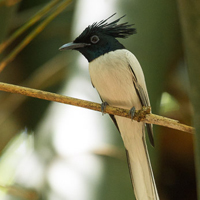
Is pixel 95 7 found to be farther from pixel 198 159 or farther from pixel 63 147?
pixel 198 159

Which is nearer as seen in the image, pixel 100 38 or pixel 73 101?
pixel 73 101

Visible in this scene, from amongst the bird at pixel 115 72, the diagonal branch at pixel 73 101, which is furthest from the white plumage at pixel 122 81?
the diagonal branch at pixel 73 101

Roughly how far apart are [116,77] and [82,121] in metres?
0.20

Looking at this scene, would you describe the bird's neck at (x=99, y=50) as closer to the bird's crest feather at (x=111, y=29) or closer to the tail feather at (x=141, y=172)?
the bird's crest feather at (x=111, y=29)

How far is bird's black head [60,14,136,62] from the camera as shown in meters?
0.95

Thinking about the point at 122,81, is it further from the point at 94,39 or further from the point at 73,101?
the point at 73,101

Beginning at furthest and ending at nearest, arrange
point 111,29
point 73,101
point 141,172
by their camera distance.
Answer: point 111,29
point 141,172
point 73,101

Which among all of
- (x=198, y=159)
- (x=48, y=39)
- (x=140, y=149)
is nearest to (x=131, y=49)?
(x=140, y=149)

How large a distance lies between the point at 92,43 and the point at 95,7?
12 centimetres

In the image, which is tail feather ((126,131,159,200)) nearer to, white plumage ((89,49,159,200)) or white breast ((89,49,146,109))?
white plumage ((89,49,159,200))

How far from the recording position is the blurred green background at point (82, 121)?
0.89 meters

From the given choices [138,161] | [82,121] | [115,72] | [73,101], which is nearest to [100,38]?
[115,72]

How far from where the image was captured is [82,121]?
3.25ft

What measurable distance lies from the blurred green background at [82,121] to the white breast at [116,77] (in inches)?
2.3
